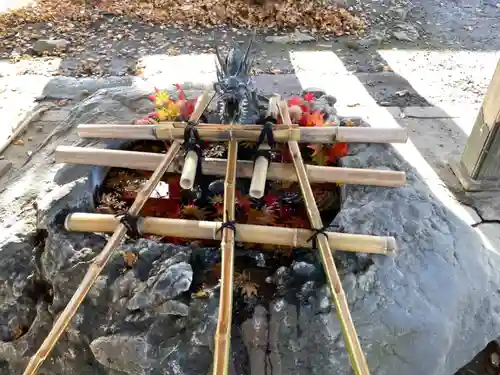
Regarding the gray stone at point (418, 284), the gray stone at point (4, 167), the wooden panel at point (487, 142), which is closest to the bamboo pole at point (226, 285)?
the gray stone at point (418, 284)

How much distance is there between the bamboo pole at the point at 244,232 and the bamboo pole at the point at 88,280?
0.35 ft

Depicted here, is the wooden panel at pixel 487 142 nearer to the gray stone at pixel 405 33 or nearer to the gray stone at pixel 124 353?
the gray stone at pixel 405 33

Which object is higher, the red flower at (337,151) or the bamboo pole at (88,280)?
the bamboo pole at (88,280)

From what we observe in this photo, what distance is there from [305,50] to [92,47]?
279 cm

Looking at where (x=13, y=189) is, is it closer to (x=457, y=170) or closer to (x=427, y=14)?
(x=457, y=170)

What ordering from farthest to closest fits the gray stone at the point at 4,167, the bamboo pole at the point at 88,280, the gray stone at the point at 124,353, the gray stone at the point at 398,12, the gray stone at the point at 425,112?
the gray stone at the point at 398,12
the gray stone at the point at 425,112
the gray stone at the point at 4,167
the gray stone at the point at 124,353
the bamboo pole at the point at 88,280

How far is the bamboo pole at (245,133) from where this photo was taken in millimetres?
2461

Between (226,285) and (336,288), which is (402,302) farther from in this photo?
(226,285)

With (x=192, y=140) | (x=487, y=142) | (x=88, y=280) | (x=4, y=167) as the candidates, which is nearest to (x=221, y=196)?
(x=192, y=140)

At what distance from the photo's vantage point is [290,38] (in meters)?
6.50

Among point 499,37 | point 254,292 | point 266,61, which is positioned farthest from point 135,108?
point 499,37

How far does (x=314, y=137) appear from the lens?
2.53 meters

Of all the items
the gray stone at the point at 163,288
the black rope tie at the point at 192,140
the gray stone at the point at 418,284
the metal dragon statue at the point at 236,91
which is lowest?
the gray stone at the point at 418,284

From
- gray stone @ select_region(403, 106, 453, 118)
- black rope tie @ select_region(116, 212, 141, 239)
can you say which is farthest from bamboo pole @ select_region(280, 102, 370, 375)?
gray stone @ select_region(403, 106, 453, 118)
